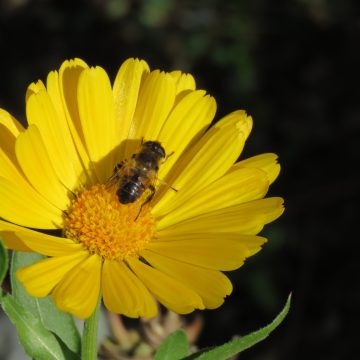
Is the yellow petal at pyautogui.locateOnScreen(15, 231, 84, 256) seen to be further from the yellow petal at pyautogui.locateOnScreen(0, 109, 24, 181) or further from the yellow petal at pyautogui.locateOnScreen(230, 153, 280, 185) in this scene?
the yellow petal at pyautogui.locateOnScreen(230, 153, 280, 185)

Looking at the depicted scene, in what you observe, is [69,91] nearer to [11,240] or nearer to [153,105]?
[153,105]

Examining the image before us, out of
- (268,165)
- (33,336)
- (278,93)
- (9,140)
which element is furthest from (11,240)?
(278,93)

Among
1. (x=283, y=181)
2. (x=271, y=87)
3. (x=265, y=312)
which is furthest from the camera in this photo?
(x=271, y=87)

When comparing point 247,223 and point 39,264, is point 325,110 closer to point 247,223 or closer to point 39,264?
point 247,223

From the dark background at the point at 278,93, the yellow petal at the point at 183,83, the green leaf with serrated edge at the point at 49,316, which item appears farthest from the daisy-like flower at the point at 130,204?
the dark background at the point at 278,93

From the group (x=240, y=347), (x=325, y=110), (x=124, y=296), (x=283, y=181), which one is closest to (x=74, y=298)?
(x=124, y=296)

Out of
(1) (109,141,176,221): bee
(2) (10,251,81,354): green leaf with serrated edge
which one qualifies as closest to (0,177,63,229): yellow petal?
(2) (10,251,81,354): green leaf with serrated edge
